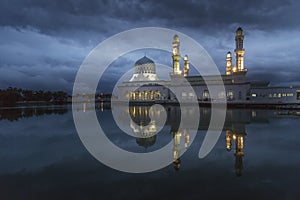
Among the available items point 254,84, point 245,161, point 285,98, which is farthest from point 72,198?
point 254,84

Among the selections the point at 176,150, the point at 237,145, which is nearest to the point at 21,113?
the point at 176,150

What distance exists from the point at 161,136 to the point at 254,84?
5097cm

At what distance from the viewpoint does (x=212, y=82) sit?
188 feet

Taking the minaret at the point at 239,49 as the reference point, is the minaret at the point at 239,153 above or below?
below

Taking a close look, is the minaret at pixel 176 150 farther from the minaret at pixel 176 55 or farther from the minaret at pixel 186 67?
the minaret at pixel 186 67

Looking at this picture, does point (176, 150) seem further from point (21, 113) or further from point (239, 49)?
point (239, 49)

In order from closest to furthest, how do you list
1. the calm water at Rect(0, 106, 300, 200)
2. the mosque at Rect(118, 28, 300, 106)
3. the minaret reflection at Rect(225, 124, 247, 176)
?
the calm water at Rect(0, 106, 300, 200), the minaret reflection at Rect(225, 124, 247, 176), the mosque at Rect(118, 28, 300, 106)

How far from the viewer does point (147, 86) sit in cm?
6900

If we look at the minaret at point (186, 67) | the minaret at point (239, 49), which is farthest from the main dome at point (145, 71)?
the minaret at point (239, 49)

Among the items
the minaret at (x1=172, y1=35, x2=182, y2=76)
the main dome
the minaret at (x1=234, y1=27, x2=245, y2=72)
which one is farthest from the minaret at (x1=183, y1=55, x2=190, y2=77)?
the minaret at (x1=234, y1=27, x2=245, y2=72)

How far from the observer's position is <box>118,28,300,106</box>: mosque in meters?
46.4

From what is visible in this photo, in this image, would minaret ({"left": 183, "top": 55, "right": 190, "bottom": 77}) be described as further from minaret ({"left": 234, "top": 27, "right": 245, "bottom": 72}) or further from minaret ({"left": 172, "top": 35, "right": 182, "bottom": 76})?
minaret ({"left": 234, "top": 27, "right": 245, "bottom": 72})

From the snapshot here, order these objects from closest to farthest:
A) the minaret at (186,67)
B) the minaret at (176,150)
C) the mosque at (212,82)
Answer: the minaret at (176,150)
the mosque at (212,82)
the minaret at (186,67)

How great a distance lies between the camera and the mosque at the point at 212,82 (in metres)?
46.4
